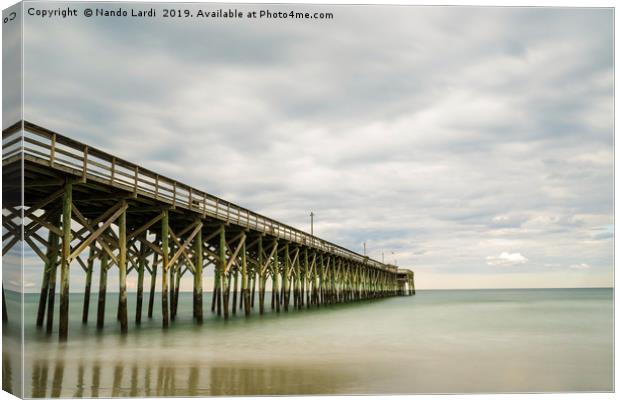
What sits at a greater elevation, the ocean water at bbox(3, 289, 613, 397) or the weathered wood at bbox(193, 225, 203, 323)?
the weathered wood at bbox(193, 225, 203, 323)

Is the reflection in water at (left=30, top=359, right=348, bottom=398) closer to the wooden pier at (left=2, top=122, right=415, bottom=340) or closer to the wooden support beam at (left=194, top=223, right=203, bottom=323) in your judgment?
the wooden pier at (left=2, top=122, right=415, bottom=340)

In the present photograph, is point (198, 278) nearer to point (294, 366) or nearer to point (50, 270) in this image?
point (50, 270)

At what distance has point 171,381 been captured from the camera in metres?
9.41

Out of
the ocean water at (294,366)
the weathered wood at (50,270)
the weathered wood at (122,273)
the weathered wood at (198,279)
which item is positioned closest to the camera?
the ocean water at (294,366)

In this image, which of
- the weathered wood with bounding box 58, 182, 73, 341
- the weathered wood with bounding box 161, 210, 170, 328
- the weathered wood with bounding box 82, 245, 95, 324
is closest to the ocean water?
the weathered wood with bounding box 58, 182, 73, 341

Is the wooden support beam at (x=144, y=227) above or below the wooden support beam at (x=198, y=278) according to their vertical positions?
above

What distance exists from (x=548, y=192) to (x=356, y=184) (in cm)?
443

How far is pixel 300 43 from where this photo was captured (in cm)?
1005

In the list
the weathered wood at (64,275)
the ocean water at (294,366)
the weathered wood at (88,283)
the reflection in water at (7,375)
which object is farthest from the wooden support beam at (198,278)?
the reflection in water at (7,375)

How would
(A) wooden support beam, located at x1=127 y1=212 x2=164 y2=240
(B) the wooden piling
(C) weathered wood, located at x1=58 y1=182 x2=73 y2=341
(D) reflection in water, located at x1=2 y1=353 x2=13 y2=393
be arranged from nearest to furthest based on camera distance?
(D) reflection in water, located at x1=2 y1=353 x2=13 y2=393 → (C) weathered wood, located at x1=58 y1=182 x2=73 y2=341 → (A) wooden support beam, located at x1=127 y1=212 x2=164 y2=240 → (B) the wooden piling

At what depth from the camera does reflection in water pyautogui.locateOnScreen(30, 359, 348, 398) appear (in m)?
8.86

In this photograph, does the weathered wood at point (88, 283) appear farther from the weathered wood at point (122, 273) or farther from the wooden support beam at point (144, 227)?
the weathered wood at point (122, 273)

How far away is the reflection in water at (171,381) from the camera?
29.1 ft

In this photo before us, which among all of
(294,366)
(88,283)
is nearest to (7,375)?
(294,366)
